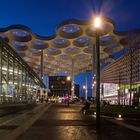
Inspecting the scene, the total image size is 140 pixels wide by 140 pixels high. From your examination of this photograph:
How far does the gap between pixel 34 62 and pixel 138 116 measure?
113772 mm

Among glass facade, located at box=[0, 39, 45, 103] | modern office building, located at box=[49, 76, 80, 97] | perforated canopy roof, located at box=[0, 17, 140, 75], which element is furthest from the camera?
modern office building, located at box=[49, 76, 80, 97]

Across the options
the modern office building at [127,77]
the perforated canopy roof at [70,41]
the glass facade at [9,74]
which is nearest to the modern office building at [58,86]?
the modern office building at [127,77]

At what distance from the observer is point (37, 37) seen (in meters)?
98.6

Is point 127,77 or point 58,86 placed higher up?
point 127,77

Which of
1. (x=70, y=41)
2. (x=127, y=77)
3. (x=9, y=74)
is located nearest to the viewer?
(x=9, y=74)

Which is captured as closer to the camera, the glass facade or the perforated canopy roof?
the glass facade

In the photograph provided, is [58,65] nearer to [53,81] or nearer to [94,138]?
[53,81]

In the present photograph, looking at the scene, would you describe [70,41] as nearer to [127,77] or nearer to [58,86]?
[127,77]

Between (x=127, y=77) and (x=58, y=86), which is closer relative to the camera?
(x=127, y=77)

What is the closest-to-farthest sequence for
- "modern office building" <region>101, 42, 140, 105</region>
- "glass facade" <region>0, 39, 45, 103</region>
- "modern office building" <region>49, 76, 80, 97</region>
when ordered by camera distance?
"glass facade" <region>0, 39, 45, 103</region>, "modern office building" <region>101, 42, 140, 105</region>, "modern office building" <region>49, 76, 80, 97</region>

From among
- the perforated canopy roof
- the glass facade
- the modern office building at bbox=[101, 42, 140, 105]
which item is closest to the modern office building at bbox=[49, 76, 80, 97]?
the modern office building at bbox=[101, 42, 140, 105]

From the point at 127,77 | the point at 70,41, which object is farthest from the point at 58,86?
the point at 127,77

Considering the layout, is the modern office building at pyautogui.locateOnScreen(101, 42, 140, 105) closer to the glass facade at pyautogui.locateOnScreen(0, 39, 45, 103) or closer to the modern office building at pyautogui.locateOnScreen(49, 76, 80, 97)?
the glass facade at pyautogui.locateOnScreen(0, 39, 45, 103)

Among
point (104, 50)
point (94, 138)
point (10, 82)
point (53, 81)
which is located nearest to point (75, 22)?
point (104, 50)
